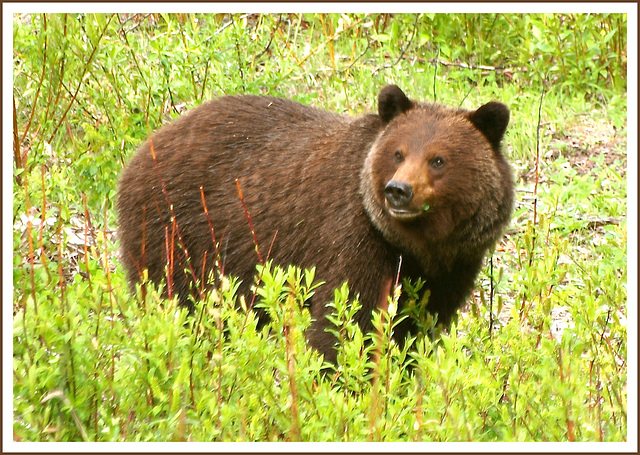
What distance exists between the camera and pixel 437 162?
16.3 ft

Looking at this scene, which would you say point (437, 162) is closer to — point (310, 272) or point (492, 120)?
point (492, 120)

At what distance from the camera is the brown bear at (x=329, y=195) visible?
16.3 feet

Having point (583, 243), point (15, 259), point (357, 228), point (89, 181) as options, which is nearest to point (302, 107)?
point (357, 228)

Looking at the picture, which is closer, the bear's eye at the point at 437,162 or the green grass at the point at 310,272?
the green grass at the point at 310,272

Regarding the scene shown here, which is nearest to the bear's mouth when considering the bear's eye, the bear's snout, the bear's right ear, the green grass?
the bear's snout

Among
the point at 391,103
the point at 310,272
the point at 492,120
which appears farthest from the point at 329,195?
the point at 310,272

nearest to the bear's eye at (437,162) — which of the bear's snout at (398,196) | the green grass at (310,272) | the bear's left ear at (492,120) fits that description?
the bear's snout at (398,196)

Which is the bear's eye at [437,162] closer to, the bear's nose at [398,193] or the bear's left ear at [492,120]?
the bear's nose at [398,193]

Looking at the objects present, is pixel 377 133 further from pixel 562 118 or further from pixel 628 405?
pixel 562 118

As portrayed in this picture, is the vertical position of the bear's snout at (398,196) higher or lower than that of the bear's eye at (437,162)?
lower

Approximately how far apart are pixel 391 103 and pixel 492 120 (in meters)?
0.59

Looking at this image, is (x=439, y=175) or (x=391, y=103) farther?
(x=391, y=103)

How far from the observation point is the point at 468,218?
5.06 m

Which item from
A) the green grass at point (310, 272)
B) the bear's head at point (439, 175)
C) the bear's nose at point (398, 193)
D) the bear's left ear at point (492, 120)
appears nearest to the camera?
the green grass at point (310, 272)
